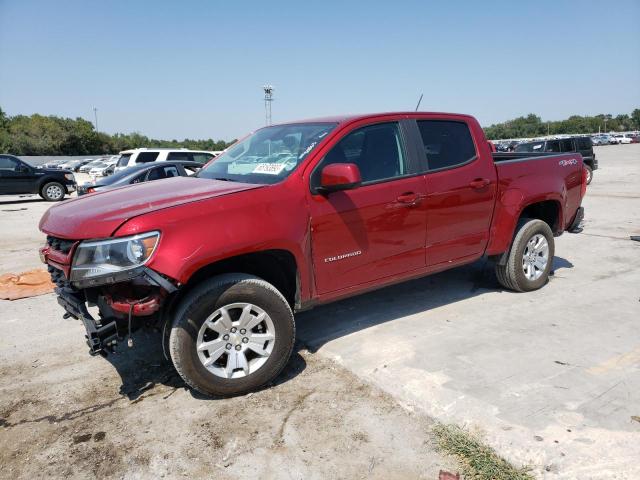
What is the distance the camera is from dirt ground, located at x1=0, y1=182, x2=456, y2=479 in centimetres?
266

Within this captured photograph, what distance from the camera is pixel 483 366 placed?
11.9 ft

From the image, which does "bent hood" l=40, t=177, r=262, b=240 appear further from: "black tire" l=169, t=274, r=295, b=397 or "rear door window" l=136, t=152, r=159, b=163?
"rear door window" l=136, t=152, r=159, b=163

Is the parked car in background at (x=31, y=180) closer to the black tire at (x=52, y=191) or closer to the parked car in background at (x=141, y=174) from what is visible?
the black tire at (x=52, y=191)

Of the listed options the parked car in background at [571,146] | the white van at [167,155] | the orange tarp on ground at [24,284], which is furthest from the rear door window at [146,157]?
the parked car in background at [571,146]

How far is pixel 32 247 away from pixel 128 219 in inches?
277

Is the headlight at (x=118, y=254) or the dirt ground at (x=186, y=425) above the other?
the headlight at (x=118, y=254)

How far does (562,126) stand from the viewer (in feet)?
451

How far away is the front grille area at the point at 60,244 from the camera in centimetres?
319

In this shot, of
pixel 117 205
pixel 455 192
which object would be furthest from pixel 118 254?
pixel 455 192

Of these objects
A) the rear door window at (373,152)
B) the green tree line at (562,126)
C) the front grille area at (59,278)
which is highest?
the green tree line at (562,126)

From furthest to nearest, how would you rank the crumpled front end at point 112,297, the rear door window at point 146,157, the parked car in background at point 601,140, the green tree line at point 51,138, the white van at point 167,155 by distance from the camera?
the parked car in background at point 601,140, the green tree line at point 51,138, the rear door window at point 146,157, the white van at point 167,155, the crumpled front end at point 112,297

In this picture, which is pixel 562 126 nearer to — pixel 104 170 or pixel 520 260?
pixel 104 170

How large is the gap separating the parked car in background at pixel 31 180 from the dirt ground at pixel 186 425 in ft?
48.0

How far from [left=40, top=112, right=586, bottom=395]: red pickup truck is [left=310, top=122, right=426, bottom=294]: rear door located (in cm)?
1
